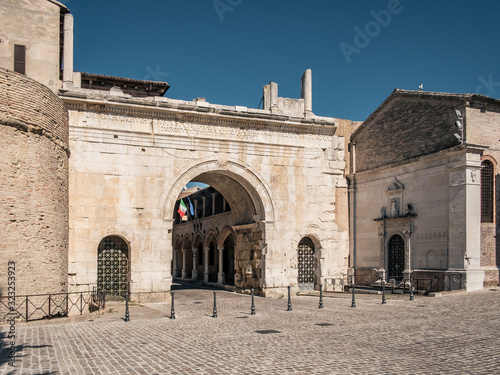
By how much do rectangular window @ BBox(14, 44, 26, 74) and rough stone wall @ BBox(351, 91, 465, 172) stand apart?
17.2m

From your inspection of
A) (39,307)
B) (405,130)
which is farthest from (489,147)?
(39,307)

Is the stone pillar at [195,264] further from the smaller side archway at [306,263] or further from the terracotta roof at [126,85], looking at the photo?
the smaller side archway at [306,263]

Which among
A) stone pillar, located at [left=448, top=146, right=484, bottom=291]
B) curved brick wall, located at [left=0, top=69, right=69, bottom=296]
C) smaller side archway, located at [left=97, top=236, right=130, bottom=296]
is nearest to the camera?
curved brick wall, located at [left=0, top=69, right=69, bottom=296]

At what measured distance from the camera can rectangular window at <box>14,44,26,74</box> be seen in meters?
19.3

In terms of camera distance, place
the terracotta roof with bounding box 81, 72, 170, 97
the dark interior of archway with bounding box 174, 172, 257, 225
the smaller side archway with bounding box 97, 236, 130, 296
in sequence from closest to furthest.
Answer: the smaller side archway with bounding box 97, 236, 130, 296
the dark interior of archway with bounding box 174, 172, 257, 225
the terracotta roof with bounding box 81, 72, 170, 97

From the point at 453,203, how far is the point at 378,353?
45.5ft

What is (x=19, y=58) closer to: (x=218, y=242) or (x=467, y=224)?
(x=218, y=242)

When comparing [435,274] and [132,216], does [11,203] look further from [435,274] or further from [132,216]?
[435,274]

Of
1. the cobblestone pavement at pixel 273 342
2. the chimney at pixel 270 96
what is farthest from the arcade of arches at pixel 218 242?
the cobblestone pavement at pixel 273 342

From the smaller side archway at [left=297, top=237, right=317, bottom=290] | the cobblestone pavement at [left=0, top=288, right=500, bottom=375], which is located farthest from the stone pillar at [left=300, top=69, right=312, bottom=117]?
the cobblestone pavement at [left=0, top=288, right=500, bottom=375]

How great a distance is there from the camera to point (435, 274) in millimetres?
21719

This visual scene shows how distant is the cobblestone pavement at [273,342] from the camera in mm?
7984

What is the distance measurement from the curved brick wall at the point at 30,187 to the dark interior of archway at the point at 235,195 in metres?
7.84

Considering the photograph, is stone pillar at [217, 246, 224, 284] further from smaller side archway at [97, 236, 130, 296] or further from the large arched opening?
smaller side archway at [97, 236, 130, 296]
